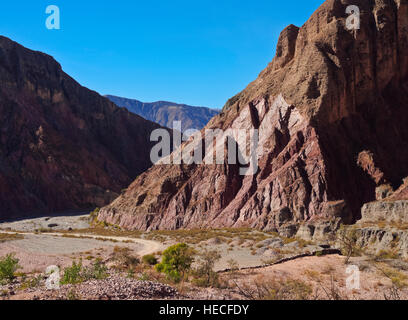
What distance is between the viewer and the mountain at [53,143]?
301 feet

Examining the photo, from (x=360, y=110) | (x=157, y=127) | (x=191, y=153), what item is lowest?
(x=191, y=153)

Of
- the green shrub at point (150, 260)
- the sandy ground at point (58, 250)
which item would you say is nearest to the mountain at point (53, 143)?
the sandy ground at point (58, 250)

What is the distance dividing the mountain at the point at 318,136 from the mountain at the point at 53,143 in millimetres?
49641

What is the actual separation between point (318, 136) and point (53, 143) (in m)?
85.3

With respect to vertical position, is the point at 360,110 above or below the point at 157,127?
below

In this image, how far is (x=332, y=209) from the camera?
33969 millimetres

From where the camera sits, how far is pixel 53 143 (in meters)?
100

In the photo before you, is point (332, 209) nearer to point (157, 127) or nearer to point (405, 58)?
point (405, 58)

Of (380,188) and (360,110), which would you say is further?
(360,110)

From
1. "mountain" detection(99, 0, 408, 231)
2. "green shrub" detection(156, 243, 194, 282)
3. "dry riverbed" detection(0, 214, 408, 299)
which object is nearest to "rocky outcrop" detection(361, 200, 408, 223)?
"mountain" detection(99, 0, 408, 231)

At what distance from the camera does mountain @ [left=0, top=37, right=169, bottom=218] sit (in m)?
91.7
